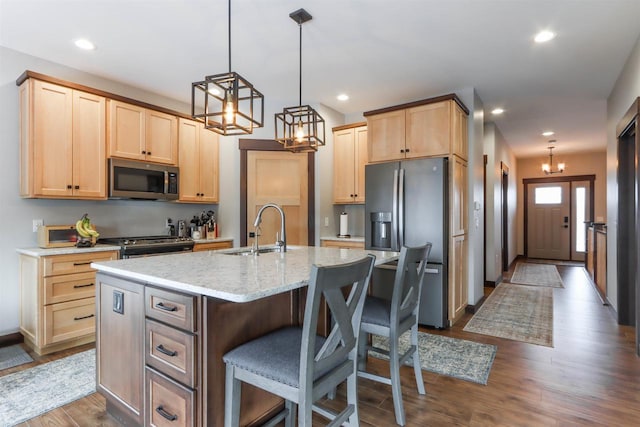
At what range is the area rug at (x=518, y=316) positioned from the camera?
3.37m

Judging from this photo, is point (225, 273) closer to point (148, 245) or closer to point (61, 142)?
point (148, 245)

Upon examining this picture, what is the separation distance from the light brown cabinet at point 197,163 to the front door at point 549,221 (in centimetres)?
837

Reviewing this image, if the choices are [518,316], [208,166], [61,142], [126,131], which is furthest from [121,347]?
[518,316]

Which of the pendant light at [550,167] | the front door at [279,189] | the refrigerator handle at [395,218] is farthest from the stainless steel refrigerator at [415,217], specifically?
the pendant light at [550,167]

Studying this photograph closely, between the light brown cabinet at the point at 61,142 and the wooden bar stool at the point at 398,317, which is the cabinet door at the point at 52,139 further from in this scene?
the wooden bar stool at the point at 398,317

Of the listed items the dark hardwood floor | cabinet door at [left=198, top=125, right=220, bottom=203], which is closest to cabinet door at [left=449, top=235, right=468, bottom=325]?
the dark hardwood floor

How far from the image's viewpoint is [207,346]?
1.42 m

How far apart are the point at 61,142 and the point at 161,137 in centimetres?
101

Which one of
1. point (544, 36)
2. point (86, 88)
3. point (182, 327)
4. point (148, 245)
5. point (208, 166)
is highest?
point (544, 36)

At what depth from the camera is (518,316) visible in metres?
3.97

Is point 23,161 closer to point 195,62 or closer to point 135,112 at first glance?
point 135,112

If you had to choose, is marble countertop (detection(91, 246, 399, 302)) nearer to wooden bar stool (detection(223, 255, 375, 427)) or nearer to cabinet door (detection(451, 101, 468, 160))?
wooden bar stool (detection(223, 255, 375, 427))

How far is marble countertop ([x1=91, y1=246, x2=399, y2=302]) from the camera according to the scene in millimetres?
1356

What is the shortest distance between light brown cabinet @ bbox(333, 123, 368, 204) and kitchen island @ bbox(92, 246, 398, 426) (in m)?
2.69
